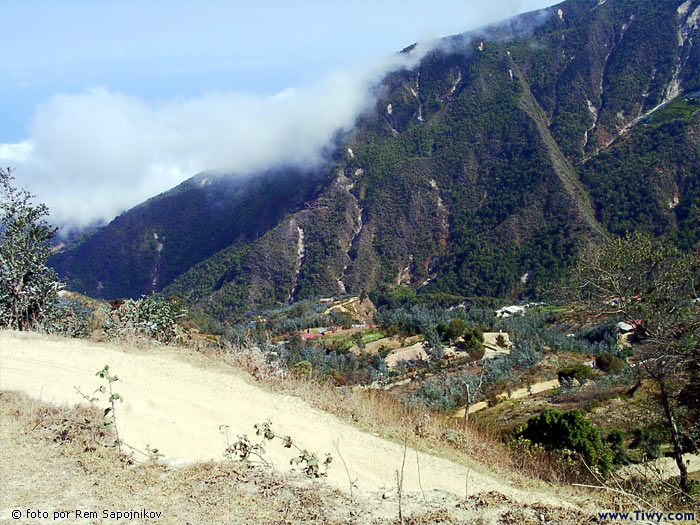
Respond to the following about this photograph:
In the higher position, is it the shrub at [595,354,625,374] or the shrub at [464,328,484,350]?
the shrub at [464,328,484,350]

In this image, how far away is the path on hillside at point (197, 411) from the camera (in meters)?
7.15

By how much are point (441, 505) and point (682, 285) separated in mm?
10927

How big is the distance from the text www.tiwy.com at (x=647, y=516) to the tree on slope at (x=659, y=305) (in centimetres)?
518

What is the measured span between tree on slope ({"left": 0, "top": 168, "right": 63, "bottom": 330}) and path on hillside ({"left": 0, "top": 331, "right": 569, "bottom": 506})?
6.30ft

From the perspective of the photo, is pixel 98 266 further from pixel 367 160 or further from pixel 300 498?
pixel 300 498

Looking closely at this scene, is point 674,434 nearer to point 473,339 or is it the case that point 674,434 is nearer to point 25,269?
point 25,269

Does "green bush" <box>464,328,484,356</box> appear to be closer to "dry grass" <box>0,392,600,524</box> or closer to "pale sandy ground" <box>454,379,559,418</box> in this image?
"pale sandy ground" <box>454,379,559,418</box>

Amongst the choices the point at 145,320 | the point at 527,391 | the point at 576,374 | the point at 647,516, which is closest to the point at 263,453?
the point at 647,516

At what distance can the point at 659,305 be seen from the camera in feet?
42.1

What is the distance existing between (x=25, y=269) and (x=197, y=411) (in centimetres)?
735

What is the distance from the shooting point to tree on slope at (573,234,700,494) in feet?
34.4

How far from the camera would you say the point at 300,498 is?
5.87m

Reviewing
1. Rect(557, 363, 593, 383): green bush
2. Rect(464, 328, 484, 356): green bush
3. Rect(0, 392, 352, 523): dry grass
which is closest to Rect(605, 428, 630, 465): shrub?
Rect(0, 392, 352, 523): dry grass

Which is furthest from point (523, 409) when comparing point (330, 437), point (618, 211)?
A: point (618, 211)
